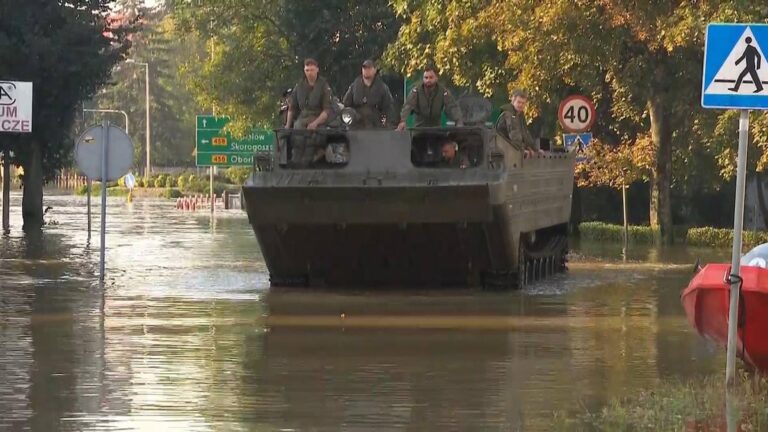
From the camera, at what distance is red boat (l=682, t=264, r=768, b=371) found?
11.5 m

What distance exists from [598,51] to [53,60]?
1392 centimetres

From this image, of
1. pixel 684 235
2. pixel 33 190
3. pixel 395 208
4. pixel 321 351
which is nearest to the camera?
pixel 321 351

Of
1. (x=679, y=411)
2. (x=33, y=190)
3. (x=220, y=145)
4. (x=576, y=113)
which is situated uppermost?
(x=576, y=113)

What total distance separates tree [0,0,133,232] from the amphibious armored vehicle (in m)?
19.1

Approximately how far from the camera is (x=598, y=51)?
2994 cm

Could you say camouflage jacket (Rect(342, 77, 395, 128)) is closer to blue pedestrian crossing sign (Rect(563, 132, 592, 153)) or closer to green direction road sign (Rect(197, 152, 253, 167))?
blue pedestrian crossing sign (Rect(563, 132, 592, 153))

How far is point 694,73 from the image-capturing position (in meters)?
31.0

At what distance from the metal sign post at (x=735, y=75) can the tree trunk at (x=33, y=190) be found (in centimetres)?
3094

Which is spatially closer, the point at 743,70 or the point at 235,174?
the point at 743,70

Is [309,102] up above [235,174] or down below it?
above

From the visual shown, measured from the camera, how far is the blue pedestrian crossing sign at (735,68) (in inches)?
437

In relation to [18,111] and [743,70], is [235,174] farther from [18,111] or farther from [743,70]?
[743,70]

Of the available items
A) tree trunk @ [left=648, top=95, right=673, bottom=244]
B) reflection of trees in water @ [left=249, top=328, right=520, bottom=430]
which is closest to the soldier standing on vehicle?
reflection of trees in water @ [left=249, top=328, right=520, bottom=430]

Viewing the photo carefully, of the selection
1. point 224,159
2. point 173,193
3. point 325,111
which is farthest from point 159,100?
point 325,111
